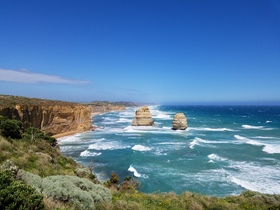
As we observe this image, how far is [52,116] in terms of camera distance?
153ft

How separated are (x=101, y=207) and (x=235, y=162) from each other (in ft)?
82.7

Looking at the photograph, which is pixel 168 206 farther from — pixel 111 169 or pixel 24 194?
pixel 111 169

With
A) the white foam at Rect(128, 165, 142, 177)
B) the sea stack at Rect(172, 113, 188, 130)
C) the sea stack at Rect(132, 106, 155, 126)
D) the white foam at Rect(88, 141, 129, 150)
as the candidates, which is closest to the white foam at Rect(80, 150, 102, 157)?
the white foam at Rect(88, 141, 129, 150)

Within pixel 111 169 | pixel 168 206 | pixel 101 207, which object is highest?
pixel 101 207

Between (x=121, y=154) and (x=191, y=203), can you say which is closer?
(x=191, y=203)

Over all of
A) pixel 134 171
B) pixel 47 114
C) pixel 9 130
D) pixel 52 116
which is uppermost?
pixel 9 130

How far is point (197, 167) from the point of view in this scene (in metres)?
27.0

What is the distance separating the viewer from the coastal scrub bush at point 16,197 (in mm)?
5102

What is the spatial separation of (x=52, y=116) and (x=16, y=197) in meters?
43.6

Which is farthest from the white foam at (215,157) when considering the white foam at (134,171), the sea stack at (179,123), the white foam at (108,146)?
the sea stack at (179,123)

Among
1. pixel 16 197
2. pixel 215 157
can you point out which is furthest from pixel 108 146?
pixel 16 197

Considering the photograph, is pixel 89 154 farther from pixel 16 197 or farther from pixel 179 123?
pixel 179 123

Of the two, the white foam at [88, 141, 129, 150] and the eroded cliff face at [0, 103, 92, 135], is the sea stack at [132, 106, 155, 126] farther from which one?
the white foam at [88, 141, 129, 150]

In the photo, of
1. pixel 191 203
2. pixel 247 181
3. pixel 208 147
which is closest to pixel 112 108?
pixel 208 147
